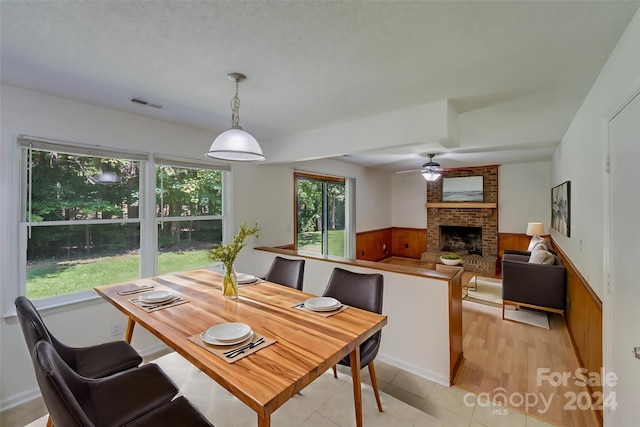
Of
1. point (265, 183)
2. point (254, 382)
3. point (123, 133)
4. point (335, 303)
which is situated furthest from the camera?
point (265, 183)

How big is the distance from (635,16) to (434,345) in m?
2.37

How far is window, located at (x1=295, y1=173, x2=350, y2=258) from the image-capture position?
16.4 feet

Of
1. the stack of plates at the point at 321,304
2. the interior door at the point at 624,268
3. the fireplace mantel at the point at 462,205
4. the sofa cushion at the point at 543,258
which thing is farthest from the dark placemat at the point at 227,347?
the fireplace mantel at the point at 462,205

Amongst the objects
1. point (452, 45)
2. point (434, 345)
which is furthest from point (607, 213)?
point (434, 345)

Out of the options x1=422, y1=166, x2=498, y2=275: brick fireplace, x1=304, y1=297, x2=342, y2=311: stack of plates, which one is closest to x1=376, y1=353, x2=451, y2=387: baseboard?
x1=304, y1=297, x2=342, y2=311: stack of plates

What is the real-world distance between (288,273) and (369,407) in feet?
4.13

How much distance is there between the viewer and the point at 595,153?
81.0 inches

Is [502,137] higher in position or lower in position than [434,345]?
higher

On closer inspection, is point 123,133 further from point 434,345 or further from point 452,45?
point 434,345

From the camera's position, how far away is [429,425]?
6.04 feet

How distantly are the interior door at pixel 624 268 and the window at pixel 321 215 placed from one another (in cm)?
381

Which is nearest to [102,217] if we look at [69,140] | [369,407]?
[69,140]

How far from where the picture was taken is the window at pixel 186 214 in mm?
Result: 3051

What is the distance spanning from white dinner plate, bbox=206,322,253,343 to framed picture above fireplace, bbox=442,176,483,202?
653 centimetres
